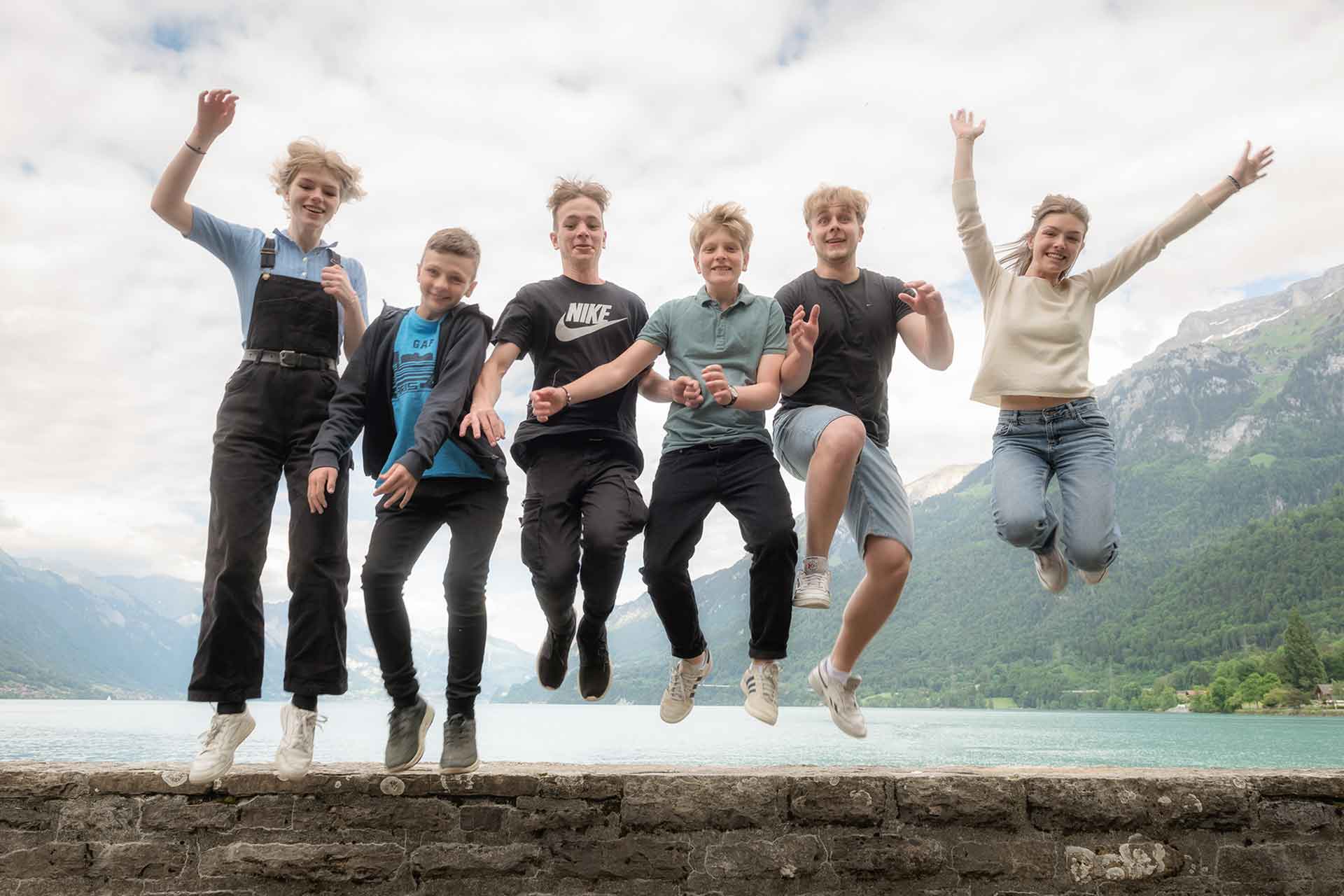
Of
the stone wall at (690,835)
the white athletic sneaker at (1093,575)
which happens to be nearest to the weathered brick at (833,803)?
the stone wall at (690,835)

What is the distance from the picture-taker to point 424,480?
3818 millimetres

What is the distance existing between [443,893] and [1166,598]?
158669mm

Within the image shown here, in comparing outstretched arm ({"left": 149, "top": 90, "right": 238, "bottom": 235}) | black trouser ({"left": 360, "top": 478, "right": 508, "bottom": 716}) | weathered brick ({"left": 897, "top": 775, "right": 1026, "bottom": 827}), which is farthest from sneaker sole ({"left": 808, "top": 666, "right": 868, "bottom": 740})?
outstretched arm ({"left": 149, "top": 90, "right": 238, "bottom": 235})

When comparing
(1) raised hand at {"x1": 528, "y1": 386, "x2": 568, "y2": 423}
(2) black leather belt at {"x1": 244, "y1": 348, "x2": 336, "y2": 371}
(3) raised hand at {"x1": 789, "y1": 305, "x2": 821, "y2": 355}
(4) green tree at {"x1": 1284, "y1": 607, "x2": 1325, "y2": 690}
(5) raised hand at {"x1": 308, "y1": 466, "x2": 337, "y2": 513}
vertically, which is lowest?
(4) green tree at {"x1": 1284, "y1": 607, "x2": 1325, "y2": 690}

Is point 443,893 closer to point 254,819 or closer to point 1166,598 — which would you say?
point 254,819

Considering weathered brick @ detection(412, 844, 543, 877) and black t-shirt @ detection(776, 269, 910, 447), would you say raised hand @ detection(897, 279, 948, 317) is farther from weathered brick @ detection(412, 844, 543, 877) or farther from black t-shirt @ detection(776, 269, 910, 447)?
weathered brick @ detection(412, 844, 543, 877)

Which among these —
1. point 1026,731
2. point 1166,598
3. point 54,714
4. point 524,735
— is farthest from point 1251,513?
point 54,714

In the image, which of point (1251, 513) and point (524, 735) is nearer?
point (524, 735)

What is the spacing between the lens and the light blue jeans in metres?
A: 4.26

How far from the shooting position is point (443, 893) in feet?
12.0

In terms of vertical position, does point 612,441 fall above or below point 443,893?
above

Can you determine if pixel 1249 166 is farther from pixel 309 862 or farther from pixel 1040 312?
pixel 309 862

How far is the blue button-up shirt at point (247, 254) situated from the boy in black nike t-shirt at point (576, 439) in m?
0.85

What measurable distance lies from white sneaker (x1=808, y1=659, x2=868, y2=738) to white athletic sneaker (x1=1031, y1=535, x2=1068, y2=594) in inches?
49.5
